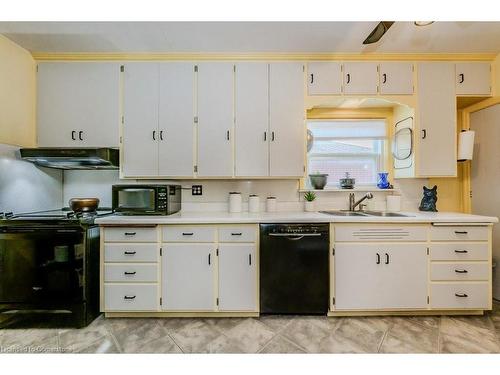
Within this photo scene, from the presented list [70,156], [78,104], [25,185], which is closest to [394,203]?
[70,156]

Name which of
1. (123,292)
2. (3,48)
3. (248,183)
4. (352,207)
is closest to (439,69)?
Result: (352,207)

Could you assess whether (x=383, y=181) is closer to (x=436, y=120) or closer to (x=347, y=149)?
(x=347, y=149)

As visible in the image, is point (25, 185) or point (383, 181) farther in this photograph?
point (383, 181)

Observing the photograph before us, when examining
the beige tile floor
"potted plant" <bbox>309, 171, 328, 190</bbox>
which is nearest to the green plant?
"potted plant" <bbox>309, 171, 328, 190</bbox>

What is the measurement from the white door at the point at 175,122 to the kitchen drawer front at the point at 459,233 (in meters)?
2.34

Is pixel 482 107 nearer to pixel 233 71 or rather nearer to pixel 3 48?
pixel 233 71

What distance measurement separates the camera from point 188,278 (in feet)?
7.25

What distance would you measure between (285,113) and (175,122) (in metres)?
1.11

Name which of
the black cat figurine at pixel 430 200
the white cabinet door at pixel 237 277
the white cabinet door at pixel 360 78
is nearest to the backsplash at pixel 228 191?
the black cat figurine at pixel 430 200

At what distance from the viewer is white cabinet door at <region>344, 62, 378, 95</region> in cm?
259

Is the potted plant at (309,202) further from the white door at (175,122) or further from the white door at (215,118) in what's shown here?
the white door at (175,122)


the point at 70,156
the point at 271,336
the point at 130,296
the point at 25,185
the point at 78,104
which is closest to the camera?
the point at 271,336

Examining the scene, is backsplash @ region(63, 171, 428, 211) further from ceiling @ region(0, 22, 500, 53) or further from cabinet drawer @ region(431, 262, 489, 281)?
ceiling @ region(0, 22, 500, 53)

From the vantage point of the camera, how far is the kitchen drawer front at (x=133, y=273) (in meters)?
2.19
